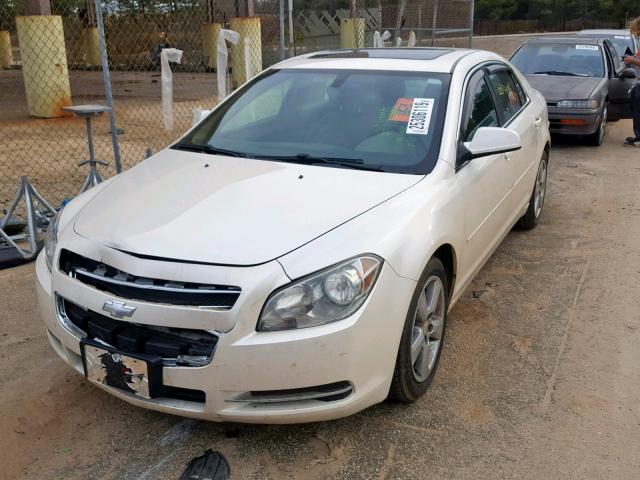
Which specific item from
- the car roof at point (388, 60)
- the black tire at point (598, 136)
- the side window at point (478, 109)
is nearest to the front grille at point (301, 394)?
the side window at point (478, 109)

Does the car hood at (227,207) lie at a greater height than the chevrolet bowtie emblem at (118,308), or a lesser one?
greater

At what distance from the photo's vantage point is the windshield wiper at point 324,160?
3471 mm

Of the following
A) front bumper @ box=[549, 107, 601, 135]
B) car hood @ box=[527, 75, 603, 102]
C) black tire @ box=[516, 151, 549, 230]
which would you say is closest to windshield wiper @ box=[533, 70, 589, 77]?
car hood @ box=[527, 75, 603, 102]

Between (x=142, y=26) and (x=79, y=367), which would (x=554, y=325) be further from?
(x=142, y=26)

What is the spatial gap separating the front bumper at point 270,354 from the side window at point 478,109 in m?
1.50

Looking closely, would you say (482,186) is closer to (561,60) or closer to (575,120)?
(575,120)

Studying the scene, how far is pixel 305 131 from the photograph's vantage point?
12.6 ft

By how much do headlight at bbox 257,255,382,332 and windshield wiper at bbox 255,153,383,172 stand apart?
0.91 metres

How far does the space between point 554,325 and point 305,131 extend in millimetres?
1980

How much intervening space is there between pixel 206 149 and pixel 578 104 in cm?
692

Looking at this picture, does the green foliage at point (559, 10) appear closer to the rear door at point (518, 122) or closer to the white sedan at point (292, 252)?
the rear door at point (518, 122)

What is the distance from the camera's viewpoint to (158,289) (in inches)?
102

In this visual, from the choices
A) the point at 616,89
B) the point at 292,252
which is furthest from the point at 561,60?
the point at 292,252

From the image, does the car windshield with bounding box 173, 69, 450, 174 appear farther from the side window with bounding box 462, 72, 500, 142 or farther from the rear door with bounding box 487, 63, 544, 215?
the rear door with bounding box 487, 63, 544, 215
